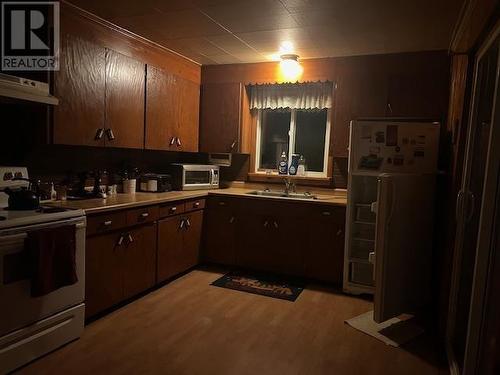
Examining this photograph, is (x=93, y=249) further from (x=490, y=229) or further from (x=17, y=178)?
(x=490, y=229)

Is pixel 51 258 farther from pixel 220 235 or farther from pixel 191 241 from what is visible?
pixel 220 235

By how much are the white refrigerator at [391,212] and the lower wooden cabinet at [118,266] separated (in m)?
1.71

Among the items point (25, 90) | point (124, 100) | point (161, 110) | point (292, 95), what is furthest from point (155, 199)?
point (292, 95)

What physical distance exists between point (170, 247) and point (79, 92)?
4.95 feet

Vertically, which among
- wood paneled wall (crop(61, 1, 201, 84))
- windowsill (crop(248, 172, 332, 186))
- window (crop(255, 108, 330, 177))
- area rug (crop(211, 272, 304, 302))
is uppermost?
wood paneled wall (crop(61, 1, 201, 84))

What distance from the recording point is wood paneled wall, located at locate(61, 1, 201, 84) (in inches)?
103

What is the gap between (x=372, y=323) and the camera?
9.05 ft

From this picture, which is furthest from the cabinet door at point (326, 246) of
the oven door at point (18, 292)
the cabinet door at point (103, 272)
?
the oven door at point (18, 292)

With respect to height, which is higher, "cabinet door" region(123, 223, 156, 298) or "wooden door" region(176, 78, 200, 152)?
"wooden door" region(176, 78, 200, 152)

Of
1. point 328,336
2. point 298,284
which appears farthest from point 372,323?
point 298,284

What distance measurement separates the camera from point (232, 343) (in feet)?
7.97

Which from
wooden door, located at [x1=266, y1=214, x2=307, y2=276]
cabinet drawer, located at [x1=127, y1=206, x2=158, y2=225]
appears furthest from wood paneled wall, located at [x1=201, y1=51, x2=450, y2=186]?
cabinet drawer, located at [x1=127, y1=206, x2=158, y2=225]

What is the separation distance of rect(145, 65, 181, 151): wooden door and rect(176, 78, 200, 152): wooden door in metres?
0.06

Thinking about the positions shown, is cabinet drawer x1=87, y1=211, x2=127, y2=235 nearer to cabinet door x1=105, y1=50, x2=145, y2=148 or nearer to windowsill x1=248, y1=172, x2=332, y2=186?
cabinet door x1=105, y1=50, x2=145, y2=148
